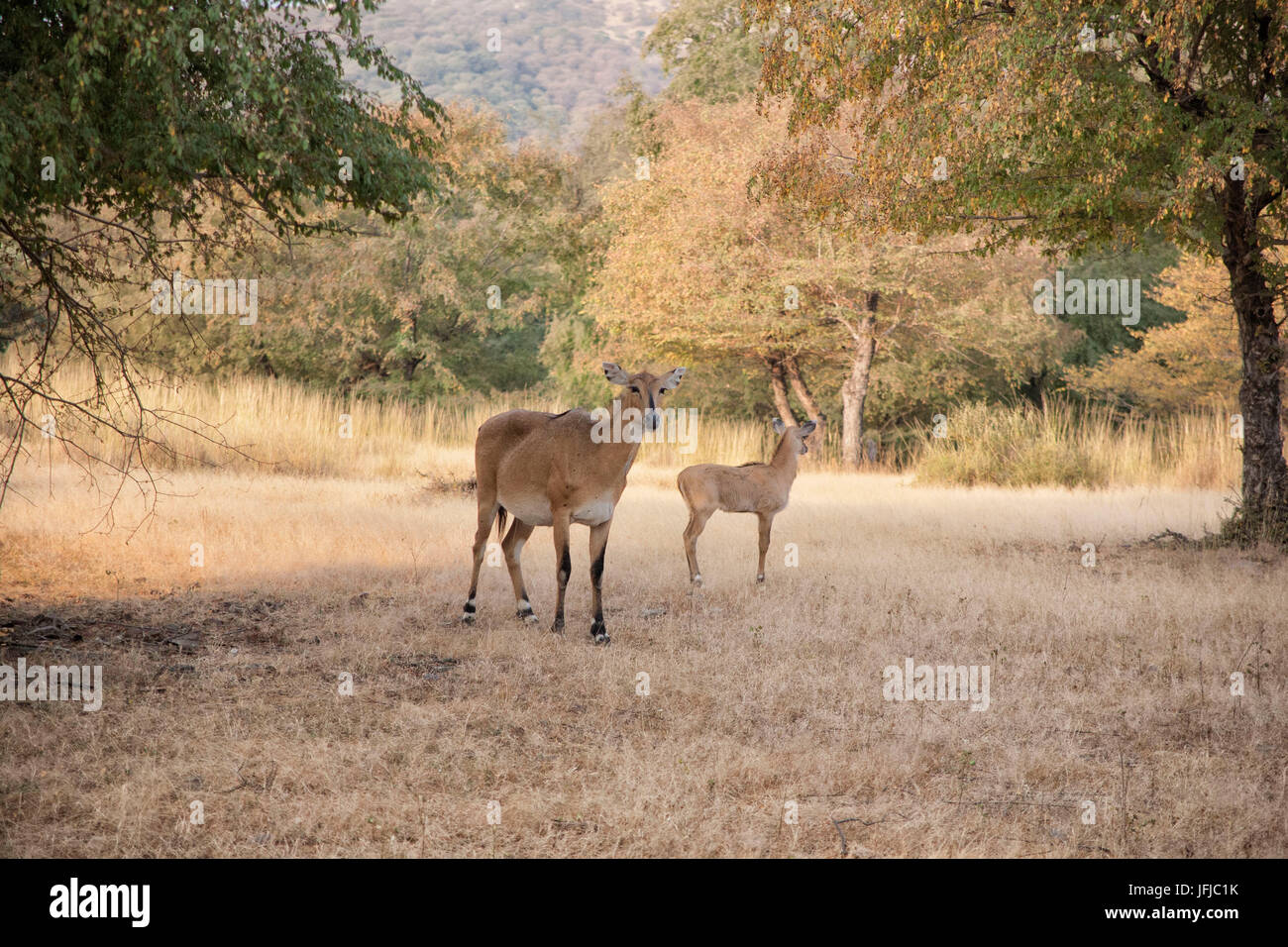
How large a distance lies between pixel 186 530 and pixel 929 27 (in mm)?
9919

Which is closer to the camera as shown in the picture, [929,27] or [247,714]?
[247,714]

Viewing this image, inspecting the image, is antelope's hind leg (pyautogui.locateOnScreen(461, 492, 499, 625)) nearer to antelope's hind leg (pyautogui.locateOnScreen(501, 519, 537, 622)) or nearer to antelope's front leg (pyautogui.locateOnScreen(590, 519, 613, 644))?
antelope's hind leg (pyautogui.locateOnScreen(501, 519, 537, 622))

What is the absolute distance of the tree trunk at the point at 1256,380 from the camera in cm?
1206

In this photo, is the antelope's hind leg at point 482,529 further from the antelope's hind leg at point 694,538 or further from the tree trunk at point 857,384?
the tree trunk at point 857,384

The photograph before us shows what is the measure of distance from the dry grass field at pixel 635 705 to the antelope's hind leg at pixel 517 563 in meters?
0.22

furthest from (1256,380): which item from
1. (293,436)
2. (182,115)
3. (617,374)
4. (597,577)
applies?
(293,436)

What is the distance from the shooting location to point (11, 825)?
4.62 metres

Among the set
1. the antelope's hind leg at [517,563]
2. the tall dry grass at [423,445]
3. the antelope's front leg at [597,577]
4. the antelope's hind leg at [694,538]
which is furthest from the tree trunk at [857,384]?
the antelope's front leg at [597,577]

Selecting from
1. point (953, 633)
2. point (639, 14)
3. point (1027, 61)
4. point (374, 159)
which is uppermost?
point (639, 14)

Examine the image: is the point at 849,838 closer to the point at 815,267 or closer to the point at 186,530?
the point at 186,530

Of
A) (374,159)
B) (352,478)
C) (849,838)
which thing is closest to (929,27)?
(374,159)

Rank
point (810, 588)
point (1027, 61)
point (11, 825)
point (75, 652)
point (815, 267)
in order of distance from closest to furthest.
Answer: point (11, 825)
point (75, 652)
point (1027, 61)
point (810, 588)
point (815, 267)

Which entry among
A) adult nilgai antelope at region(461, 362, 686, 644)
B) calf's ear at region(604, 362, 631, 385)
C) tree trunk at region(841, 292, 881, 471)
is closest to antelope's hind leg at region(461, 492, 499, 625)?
adult nilgai antelope at region(461, 362, 686, 644)

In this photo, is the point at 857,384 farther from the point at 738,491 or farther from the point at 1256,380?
the point at 738,491
